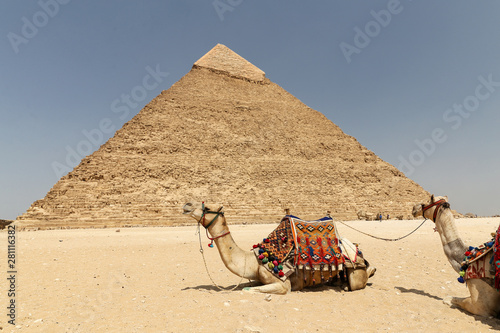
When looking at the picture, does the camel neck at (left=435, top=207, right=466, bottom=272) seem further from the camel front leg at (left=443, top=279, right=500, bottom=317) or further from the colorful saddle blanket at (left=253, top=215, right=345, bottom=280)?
the colorful saddle blanket at (left=253, top=215, right=345, bottom=280)

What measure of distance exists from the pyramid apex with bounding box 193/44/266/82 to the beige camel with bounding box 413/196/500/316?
53542 mm

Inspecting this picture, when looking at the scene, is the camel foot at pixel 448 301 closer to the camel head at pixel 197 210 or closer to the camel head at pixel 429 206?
the camel head at pixel 429 206

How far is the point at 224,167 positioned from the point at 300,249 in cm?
3264

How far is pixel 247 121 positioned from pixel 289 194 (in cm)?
1572

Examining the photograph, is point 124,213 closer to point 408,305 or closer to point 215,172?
point 215,172

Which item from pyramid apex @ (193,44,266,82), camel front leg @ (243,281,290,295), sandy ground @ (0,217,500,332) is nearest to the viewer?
sandy ground @ (0,217,500,332)

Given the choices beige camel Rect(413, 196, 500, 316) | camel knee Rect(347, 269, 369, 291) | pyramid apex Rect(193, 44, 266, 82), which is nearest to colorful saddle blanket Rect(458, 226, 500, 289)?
beige camel Rect(413, 196, 500, 316)

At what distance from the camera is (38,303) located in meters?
3.34

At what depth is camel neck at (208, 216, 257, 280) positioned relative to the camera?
3.67 m

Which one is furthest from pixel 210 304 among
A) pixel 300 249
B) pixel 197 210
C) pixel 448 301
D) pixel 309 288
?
pixel 448 301

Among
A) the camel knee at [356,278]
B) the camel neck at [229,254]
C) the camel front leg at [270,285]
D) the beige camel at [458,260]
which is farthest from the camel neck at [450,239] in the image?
the camel neck at [229,254]

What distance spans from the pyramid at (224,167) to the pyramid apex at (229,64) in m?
0.35

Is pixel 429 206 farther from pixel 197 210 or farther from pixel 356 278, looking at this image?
pixel 197 210

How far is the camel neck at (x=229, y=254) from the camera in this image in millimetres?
3670
